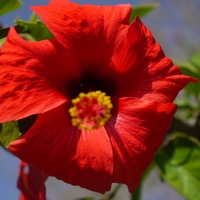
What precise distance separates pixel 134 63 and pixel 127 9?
9 cm

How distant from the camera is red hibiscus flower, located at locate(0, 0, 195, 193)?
81 centimetres

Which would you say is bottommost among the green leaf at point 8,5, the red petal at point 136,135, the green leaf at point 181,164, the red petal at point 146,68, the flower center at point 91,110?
the green leaf at point 181,164

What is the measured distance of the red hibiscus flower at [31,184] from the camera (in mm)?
1103

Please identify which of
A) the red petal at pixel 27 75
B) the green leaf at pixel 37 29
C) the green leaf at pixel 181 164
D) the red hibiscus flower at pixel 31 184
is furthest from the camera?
the green leaf at pixel 181 164

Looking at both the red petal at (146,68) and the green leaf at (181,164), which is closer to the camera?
the red petal at (146,68)

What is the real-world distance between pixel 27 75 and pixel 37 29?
223 mm

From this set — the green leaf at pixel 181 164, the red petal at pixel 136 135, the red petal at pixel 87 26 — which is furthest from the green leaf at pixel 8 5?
the green leaf at pixel 181 164

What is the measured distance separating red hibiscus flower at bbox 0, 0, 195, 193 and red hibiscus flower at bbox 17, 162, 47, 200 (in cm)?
A: 24

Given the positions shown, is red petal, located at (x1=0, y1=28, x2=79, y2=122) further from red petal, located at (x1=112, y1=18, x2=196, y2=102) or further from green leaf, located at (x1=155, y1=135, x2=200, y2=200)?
green leaf, located at (x1=155, y1=135, x2=200, y2=200)

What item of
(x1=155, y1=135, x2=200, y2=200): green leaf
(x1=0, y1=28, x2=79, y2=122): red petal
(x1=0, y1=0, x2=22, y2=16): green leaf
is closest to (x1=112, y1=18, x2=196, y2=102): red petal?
(x1=0, y1=28, x2=79, y2=122): red petal

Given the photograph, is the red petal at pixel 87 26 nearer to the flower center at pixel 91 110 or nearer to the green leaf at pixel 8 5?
the flower center at pixel 91 110

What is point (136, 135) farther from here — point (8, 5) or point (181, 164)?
point (181, 164)

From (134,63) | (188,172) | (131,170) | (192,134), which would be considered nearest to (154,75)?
(134,63)

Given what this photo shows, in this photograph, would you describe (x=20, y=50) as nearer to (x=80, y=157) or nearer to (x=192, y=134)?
(x=80, y=157)
